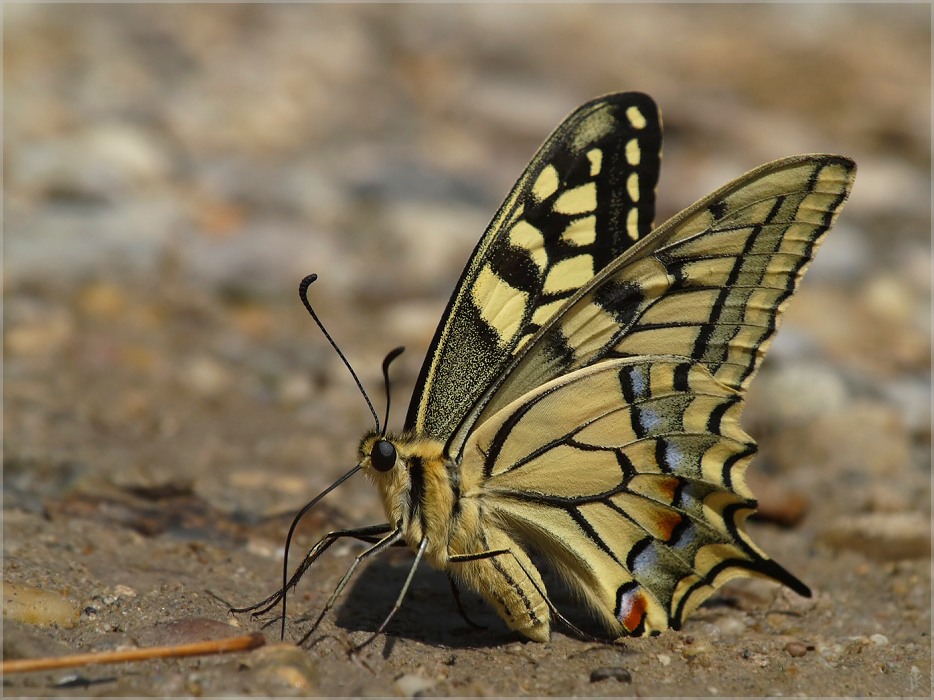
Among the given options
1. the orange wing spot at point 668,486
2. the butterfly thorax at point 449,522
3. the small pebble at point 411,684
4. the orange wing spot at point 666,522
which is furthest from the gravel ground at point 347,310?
the orange wing spot at point 668,486

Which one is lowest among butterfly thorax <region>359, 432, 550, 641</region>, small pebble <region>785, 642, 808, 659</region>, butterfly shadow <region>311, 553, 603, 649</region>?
butterfly shadow <region>311, 553, 603, 649</region>

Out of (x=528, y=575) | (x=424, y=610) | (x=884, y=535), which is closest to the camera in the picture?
(x=528, y=575)

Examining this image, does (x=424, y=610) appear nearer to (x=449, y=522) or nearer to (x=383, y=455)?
(x=449, y=522)

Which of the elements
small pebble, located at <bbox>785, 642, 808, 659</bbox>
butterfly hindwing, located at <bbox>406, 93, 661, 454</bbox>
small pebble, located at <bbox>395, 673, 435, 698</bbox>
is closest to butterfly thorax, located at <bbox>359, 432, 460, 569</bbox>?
butterfly hindwing, located at <bbox>406, 93, 661, 454</bbox>

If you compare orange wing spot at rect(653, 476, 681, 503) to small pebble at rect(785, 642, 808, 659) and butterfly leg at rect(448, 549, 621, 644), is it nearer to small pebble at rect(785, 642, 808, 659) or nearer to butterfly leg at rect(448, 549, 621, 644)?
butterfly leg at rect(448, 549, 621, 644)


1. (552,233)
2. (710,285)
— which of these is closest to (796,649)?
(710,285)

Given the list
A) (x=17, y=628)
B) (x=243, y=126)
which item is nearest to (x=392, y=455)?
(x=17, y=628)

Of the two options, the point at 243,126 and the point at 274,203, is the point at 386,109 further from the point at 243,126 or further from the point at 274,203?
the point at 274,203

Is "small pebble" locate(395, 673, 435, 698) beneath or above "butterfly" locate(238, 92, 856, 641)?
beneath
